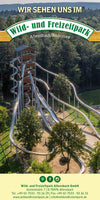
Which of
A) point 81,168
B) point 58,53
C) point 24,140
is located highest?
point 58,53

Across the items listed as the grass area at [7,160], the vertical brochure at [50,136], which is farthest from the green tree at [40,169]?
the grass area at [7,160]

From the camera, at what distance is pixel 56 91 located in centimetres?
3328

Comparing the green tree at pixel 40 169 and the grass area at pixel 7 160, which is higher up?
the green tree at pixel 40 169

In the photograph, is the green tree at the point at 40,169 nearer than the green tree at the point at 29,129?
Yes

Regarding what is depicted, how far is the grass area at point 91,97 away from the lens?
37.2 m

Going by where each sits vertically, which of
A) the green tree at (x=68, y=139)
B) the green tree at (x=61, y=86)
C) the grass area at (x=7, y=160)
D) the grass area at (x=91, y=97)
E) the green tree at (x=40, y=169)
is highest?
the green tree at (x=61, y=86)

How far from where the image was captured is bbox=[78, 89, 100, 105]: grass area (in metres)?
37.2

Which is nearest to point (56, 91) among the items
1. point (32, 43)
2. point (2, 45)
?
point (32, 43)

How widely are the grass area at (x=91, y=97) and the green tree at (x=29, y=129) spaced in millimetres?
15724

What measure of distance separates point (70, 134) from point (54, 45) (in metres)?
25.9

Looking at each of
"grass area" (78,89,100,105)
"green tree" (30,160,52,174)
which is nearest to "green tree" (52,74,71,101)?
"grass area" (78,89,100,105)

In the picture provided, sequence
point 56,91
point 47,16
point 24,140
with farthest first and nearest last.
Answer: point 56,91, point 24,140, point 47,16

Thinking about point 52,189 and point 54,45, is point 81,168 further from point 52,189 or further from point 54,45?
point 54,45

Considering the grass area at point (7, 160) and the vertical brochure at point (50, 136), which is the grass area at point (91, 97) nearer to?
the vertical brochure at point (50, 136)
